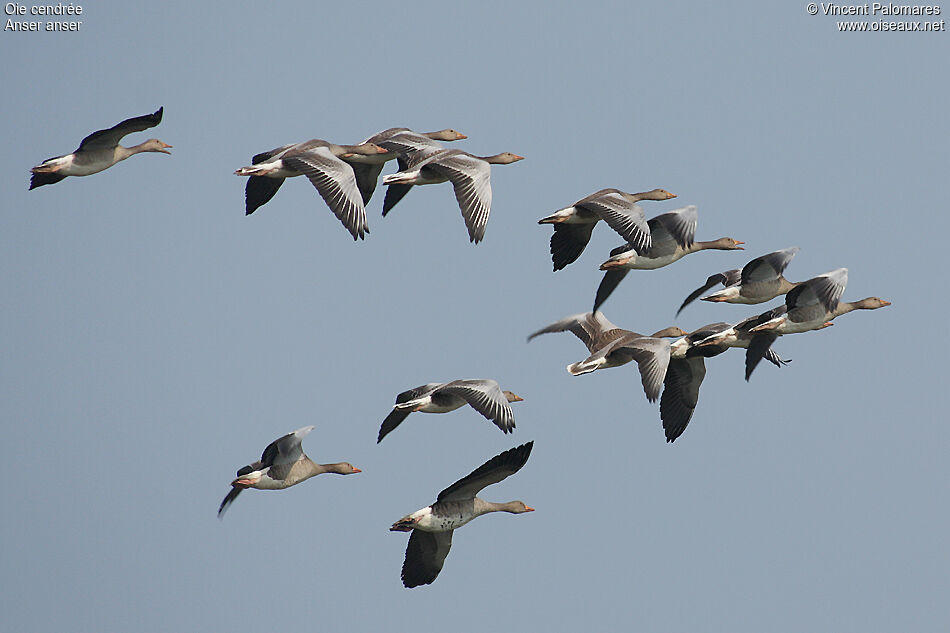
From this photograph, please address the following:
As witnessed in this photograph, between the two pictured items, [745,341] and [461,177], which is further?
[745,341]

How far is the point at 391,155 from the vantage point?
31.7 meters

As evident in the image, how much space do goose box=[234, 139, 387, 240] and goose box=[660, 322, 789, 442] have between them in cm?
624

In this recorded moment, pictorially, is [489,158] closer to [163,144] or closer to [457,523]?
[163,144]

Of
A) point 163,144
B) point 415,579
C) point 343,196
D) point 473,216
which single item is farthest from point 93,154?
point 415,579

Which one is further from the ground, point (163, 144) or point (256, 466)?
point (163, 144)

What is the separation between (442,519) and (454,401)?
74.8 inches

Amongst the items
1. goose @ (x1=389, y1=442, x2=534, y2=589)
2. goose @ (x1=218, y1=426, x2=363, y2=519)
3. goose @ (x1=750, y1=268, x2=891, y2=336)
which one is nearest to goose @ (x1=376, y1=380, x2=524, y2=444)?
goose @ (x1=389, y1=442, x2=534, y2=589)

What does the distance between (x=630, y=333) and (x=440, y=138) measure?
7.58 m

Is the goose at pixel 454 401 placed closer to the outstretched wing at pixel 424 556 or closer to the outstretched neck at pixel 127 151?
the outstretched wing at pixel 424 556

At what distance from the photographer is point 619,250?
31172mm

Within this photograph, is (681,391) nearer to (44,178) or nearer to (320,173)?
(320,173)

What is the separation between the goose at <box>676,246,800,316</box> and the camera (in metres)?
30.0

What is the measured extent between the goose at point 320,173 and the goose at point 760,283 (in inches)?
259

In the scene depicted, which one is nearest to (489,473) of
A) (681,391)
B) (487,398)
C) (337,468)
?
(487,398)
